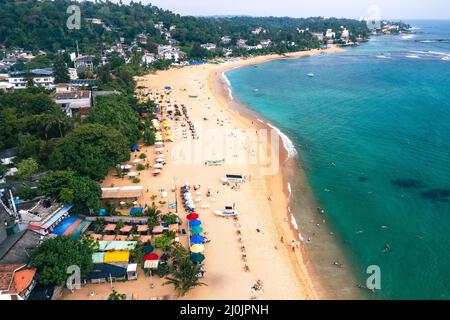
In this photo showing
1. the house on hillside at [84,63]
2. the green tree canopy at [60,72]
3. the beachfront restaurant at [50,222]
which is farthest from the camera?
the house on hillside at [84,63]

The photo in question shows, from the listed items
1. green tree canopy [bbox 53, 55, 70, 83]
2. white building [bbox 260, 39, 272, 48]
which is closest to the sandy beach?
green tree canopy [bbox 53, 55, 70, 83]

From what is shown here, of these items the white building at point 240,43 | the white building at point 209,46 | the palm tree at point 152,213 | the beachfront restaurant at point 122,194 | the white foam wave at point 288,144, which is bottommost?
the palm tree at point 152,213

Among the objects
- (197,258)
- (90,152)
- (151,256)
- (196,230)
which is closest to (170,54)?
(90,152)

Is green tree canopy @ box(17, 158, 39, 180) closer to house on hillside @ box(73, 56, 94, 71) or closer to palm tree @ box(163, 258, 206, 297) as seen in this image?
palm tree @ box(163, 258, 206, 297)

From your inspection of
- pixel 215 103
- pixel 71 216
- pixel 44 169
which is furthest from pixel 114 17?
pixel 71 216

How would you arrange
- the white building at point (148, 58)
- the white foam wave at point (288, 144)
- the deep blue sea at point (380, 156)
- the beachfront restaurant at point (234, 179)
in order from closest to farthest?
the deep blue sea at point (380, 156) → the beachfront restaurant at point (234, 179) → the white foam wave at point (288, 144) → the white building at point (148, 58)

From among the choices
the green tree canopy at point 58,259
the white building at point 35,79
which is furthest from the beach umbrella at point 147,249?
the white building at point 35,79

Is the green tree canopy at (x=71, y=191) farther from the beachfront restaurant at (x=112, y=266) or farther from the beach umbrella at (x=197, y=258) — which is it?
A: the beach umbrella at (x=197, y=258)
